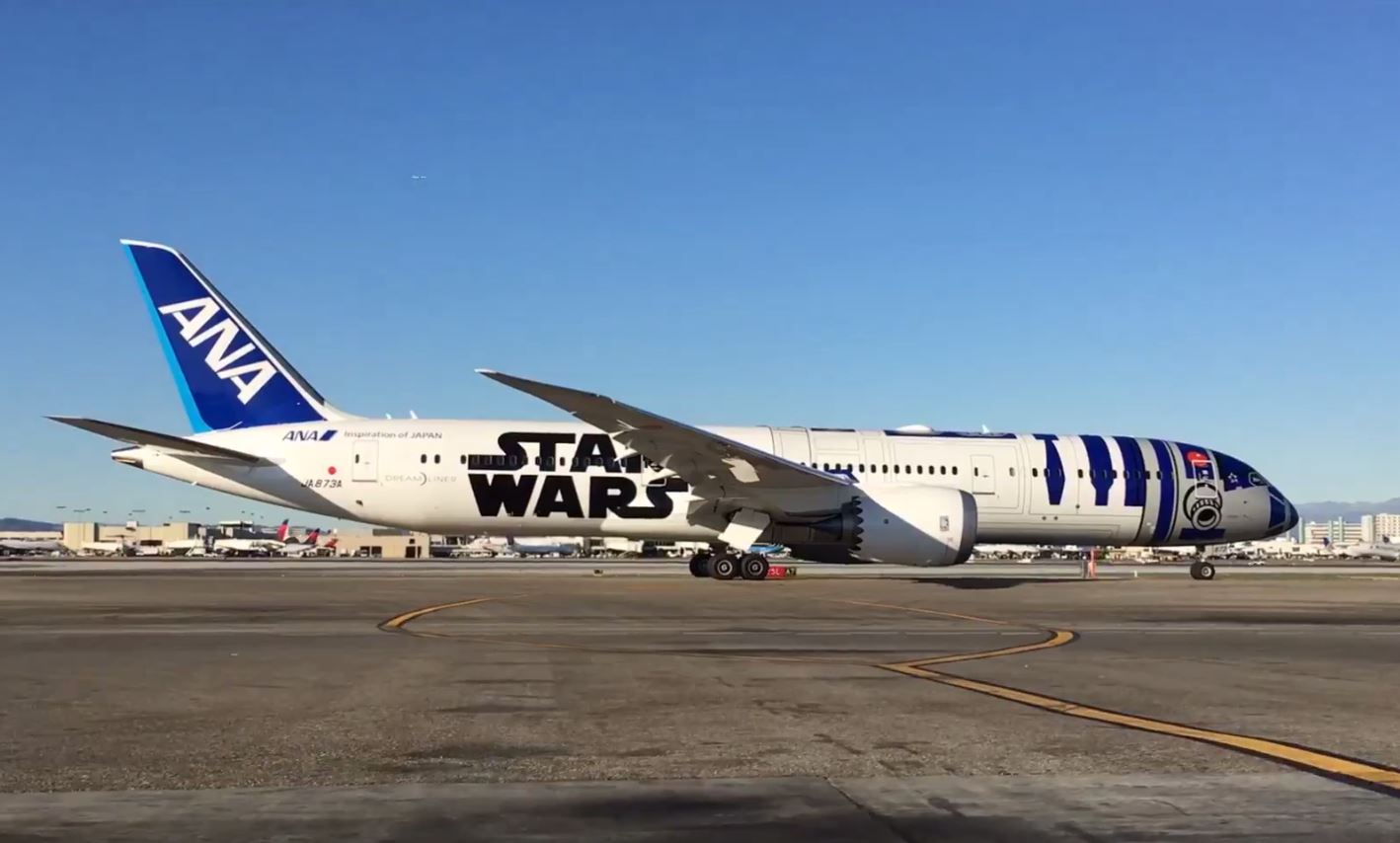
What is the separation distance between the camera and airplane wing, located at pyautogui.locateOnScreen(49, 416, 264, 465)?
83.5 ft

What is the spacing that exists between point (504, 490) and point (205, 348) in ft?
27.9

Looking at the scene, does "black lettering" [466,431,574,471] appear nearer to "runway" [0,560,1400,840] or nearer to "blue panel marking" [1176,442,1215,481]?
"runway" [0,560,1400,840]

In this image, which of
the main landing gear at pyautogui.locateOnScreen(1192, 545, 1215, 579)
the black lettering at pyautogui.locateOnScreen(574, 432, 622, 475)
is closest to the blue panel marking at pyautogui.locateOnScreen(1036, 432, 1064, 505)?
the main landing gear at pyautogui.locateOnScreen(1192, 545, 1215, 579)

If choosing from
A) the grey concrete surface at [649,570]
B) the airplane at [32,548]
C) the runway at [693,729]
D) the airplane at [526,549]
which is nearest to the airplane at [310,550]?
the airplane at [526,549]

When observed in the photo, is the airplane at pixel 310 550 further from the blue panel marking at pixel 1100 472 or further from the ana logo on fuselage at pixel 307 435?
the blue panel marking at pixel 1100 472

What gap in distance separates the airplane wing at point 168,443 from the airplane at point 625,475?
0.05 m

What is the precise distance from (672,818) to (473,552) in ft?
331

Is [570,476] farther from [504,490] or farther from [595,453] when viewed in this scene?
[504,490]

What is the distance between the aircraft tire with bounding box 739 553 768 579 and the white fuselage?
3.84 feet

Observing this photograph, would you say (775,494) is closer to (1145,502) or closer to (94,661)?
(1145,502)

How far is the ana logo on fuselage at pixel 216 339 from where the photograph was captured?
1149 inches

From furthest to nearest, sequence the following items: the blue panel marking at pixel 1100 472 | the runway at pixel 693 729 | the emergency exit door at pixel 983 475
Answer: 1. the blue panel marking at pixel 1100 472
2. the emergency exit door at pixel 983 475
3. the runway at pixel 693 729

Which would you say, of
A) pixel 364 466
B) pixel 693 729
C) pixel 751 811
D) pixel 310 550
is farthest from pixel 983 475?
pixel 310 550

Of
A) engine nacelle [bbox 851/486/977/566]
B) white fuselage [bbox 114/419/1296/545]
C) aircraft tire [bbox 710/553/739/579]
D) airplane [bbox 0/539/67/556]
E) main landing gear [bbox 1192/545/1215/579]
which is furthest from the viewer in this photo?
airplane [bbox 0/539/67/556]
